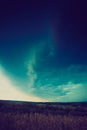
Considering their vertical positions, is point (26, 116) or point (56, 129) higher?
point (26, 116)

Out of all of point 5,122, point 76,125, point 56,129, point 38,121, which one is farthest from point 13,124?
point 76,125

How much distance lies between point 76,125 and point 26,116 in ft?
7.15

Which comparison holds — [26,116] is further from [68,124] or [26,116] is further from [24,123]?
[68,124]

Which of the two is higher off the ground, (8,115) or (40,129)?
(8,115)

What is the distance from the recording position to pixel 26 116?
11.6 meters

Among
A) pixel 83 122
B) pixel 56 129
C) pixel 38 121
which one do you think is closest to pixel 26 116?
pixel 38 121

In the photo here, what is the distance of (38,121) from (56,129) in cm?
95

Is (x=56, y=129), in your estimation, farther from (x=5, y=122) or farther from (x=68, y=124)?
(x=5, y=122)

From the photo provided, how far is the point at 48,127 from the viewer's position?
10.6 meters

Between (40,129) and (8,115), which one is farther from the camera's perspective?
(8,115)

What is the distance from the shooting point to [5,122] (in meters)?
10.8

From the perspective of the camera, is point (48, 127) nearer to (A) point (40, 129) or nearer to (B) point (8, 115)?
(A) point (40, 129)

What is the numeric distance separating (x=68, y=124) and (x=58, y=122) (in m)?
0.44

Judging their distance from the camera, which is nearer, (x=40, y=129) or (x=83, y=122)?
(x=40, y=129)
